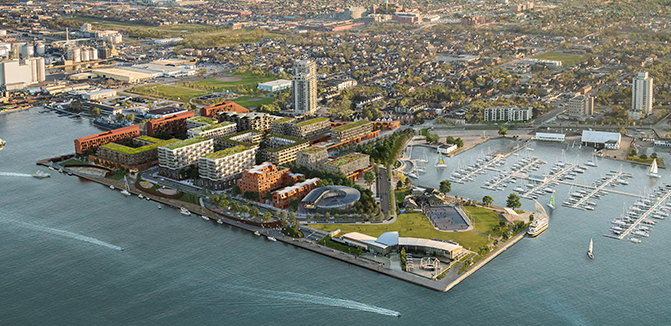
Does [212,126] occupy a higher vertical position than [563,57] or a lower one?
lower

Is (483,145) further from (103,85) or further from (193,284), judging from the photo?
(103,85)

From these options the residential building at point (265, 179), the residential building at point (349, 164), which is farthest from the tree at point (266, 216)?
the residential building at point (349, 164)

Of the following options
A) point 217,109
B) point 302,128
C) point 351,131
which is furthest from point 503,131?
point 217,109

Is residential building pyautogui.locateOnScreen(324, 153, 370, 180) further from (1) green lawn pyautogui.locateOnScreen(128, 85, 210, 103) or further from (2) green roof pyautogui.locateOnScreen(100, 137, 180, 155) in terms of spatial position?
(1) green lawn pyautogui.locateOnScreen(128, 85, 210, 103)

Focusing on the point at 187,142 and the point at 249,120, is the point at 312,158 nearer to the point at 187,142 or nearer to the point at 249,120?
the point at 187,142

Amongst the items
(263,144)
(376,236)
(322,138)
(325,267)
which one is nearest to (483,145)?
(322,138)

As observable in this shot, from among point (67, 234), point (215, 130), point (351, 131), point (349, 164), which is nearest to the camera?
point (67, 234)

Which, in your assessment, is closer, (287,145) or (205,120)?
(287,145)

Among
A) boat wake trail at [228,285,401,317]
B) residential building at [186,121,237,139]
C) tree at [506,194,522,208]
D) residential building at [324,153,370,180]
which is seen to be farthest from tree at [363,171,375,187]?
boat wake trail at [228,285,401,317]
